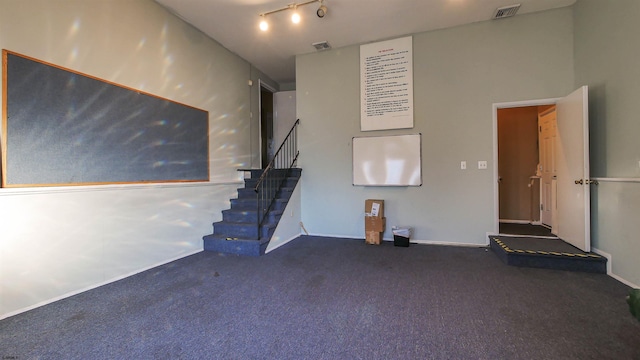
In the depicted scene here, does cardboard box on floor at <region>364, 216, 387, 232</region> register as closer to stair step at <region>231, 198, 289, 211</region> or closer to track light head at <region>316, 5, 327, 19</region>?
stair step at <region>231, 198, 289, 211</region>

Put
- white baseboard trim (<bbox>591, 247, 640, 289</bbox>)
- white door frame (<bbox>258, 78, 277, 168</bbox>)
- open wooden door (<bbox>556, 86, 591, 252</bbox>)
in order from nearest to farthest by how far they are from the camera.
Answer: white baseboard trim (<bbox>591, 247, 640, 289</bbox>)
open wooden door (<bbox>556, 86, 591, 252</bbox>)
white door frame (<bbox>258, 78, 277, 168</bbox>)

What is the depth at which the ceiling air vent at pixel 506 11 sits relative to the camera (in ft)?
11.8

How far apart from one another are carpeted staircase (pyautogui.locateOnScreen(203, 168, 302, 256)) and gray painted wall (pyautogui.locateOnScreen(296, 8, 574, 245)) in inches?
21.6

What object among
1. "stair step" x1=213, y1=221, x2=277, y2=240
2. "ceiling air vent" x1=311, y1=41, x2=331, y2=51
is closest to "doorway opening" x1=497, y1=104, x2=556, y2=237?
"ceiling air vent" x1=311, y1=41, x2=331, y2=51

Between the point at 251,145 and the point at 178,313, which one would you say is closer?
the point at 178,313

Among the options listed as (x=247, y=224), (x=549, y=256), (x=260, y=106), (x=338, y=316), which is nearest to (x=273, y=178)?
(x=247, y=224)

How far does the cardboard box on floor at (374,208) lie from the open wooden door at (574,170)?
2358 millimetres

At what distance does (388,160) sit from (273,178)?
1936 mm

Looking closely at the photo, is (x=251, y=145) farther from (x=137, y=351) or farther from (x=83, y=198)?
(x=137, y=351)

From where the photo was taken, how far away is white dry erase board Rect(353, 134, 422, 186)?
14.0 feet

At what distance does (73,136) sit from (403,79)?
14.0 feet

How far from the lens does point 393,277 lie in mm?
2840

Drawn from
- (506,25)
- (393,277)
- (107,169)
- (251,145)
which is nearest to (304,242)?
(393,277)

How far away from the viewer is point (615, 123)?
9.35 feet
